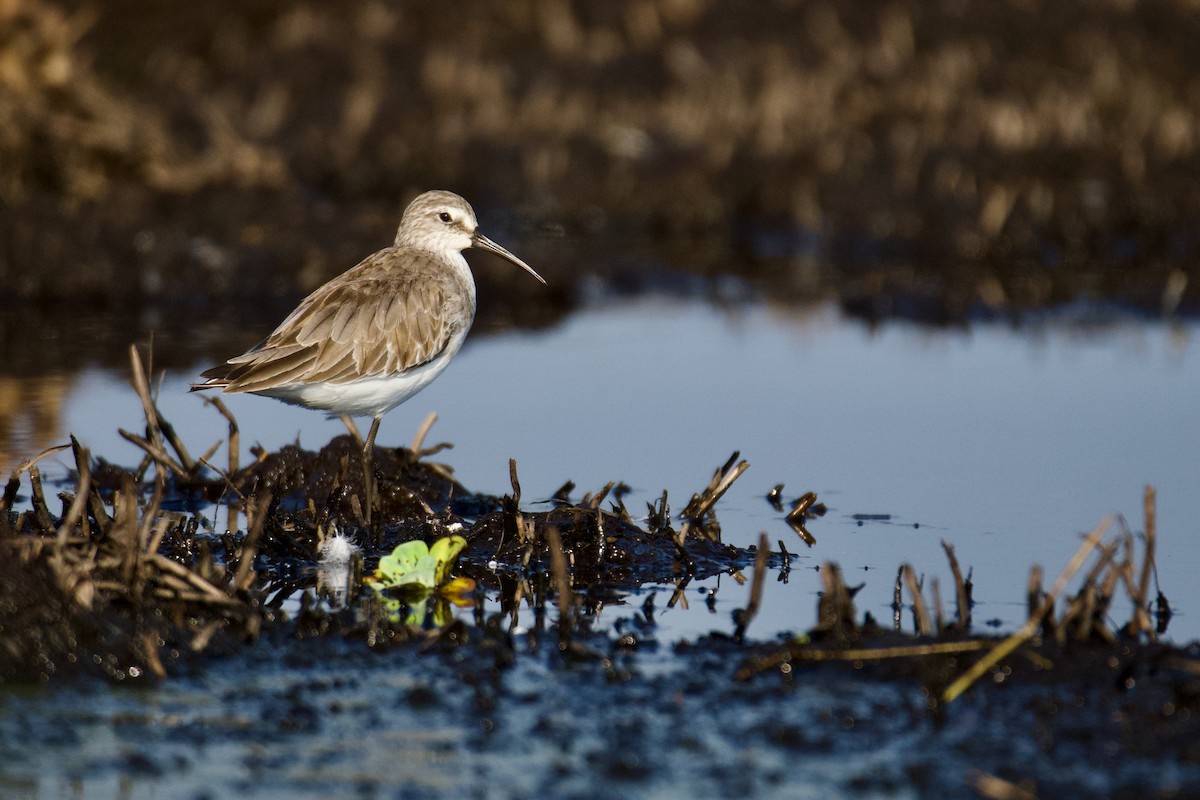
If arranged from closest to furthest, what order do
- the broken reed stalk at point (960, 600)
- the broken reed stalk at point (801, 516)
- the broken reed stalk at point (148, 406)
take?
the broken reed stalk at point (960, 600) < the broken reed stalk at point (148, 406) < the broken reed stalk at point (801, 516)

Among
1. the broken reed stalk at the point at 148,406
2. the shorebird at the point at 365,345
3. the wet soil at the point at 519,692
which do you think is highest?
the shorebird at the point at 365,345

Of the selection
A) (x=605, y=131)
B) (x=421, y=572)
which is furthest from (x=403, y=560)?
(x=605, y=131)

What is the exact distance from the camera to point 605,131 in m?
17.1

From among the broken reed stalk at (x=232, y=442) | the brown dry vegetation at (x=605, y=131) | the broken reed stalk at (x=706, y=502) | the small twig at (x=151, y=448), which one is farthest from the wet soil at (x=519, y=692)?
the brown dry vegetation at (x=605, y=131)

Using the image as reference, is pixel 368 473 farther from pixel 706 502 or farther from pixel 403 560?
pixel 706 502

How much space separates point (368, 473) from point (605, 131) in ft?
34.6

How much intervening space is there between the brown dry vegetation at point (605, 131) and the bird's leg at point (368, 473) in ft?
17.8

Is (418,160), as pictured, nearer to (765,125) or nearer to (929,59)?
(765,125)

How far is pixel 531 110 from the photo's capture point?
58.0ft

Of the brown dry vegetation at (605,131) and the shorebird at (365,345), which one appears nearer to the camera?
the shorebird at (365,345)

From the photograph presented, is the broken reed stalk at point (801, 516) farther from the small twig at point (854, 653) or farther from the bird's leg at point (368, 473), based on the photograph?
the small twig at point (854, 653)

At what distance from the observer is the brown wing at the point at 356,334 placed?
7.26 metres

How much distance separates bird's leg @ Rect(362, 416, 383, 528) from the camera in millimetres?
7027

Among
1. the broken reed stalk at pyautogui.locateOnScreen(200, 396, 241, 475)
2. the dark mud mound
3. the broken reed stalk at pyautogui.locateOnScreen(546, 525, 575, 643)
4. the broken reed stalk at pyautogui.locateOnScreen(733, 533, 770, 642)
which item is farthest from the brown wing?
the broken reed stalk at pyautogui.locateOnScreen(733, 533, 770, 642)
